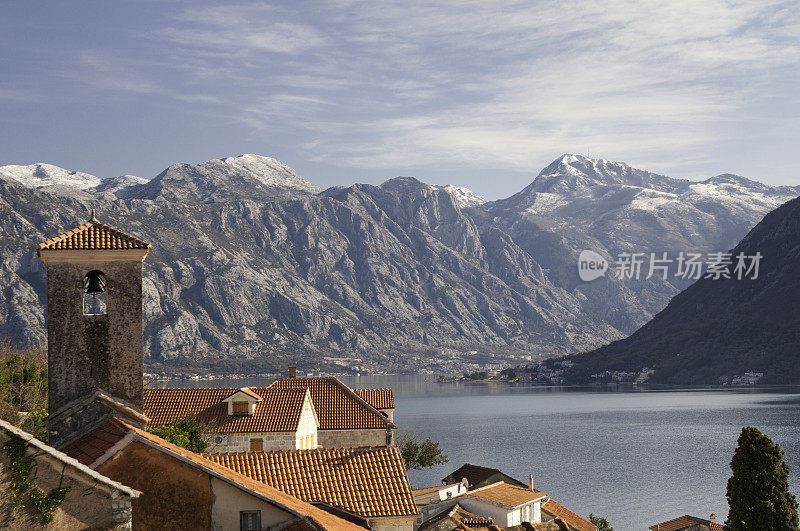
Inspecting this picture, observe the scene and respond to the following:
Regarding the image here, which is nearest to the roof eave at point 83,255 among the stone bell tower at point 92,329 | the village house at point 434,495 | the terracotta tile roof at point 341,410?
the stone bell tower at point 92,329

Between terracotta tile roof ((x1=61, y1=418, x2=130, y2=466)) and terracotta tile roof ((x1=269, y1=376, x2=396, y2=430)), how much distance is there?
3239 cm

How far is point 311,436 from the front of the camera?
4831cm

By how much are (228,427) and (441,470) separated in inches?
2828

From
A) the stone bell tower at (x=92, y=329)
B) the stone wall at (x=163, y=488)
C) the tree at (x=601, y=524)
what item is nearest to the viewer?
the stone wall at (x=163, y=488)

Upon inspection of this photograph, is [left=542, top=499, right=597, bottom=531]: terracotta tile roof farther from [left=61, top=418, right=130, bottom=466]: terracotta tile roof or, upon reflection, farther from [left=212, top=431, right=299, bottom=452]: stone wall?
[left=61, top=418, right=130, bottom=466]: terracotta tile roof

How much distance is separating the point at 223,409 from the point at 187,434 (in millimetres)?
9236

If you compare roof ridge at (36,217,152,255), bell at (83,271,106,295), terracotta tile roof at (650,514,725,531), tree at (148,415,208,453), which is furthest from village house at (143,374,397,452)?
roof ridge at (36,217,152,255)

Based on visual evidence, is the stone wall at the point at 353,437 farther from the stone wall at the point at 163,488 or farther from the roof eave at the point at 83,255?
the stone wall at the point at 163,488

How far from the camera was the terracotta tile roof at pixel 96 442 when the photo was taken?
1758cm

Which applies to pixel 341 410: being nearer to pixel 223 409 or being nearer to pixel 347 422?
pixel 347 422

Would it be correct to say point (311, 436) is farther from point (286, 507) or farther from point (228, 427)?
point (286, 507)

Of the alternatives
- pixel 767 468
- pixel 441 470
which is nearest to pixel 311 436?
pixel 767 468

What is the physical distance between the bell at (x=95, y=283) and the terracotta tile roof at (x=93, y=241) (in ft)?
2.44

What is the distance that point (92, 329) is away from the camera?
20859 millimetres
